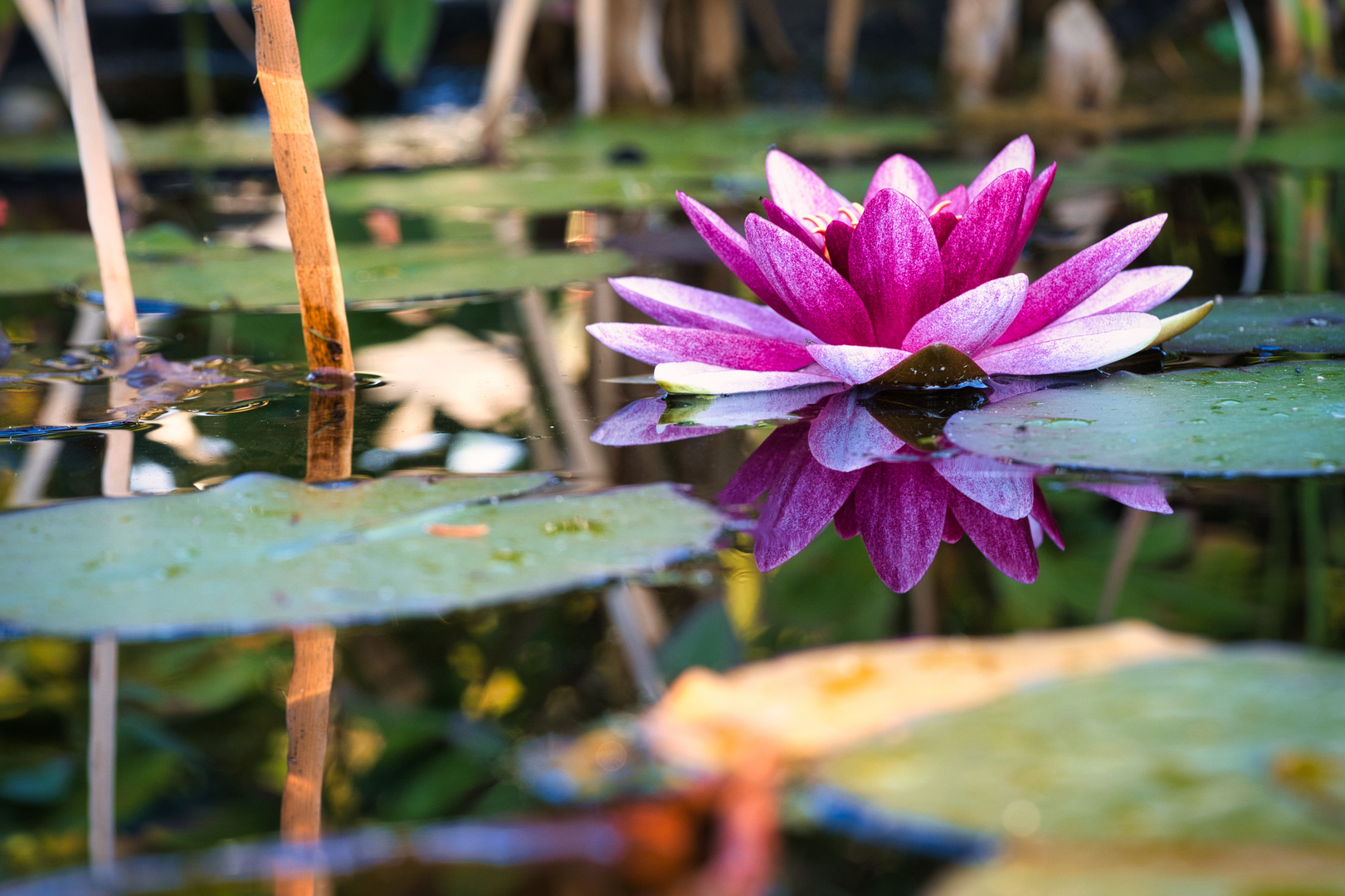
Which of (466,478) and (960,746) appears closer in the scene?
(960,746)

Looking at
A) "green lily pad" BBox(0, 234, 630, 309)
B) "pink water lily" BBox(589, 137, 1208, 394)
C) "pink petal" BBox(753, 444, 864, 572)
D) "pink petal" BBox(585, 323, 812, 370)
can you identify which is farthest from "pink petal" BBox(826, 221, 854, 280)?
"green lily pad" BBox(0, 234, 630, 309)

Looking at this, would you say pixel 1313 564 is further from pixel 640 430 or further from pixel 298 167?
pixel 298 167

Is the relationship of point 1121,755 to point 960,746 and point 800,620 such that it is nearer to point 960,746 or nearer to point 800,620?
point 960,746

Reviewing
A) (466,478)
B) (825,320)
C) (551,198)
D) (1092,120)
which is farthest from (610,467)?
(1092,120)

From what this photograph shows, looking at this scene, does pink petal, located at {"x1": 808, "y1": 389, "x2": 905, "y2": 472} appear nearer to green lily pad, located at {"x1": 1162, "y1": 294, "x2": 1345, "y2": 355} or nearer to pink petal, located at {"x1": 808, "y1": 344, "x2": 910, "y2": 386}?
pink petal, located at {"x1": 808, "y1": 344, "x2": 910, "y2": 386}

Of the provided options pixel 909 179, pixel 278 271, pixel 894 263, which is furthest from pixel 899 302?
pixel 278 271

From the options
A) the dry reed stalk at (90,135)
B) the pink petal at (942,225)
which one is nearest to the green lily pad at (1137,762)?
the pink petal at (942,225)

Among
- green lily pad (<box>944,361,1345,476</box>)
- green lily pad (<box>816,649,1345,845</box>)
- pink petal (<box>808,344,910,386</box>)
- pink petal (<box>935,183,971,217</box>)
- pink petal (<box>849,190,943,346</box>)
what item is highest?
pink petal (<box>935,183,971,217</box>)

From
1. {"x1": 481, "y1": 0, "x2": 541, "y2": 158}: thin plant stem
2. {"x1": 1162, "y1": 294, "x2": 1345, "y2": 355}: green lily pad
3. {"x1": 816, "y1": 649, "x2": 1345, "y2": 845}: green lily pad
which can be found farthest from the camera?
{"x1": 481, "y1": 0, "x2": 541, "y2": 158}: thin plant stem
